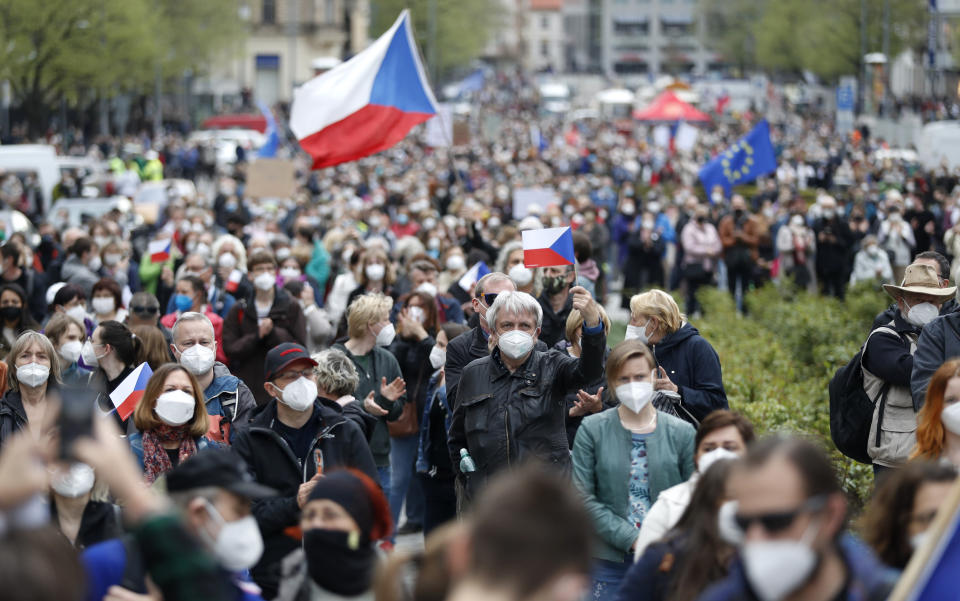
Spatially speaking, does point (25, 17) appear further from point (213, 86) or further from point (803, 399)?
point (213, 86)

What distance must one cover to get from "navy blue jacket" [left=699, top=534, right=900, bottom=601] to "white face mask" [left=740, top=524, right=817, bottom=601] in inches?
6.3

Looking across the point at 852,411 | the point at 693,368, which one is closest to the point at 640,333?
the point at 693,368

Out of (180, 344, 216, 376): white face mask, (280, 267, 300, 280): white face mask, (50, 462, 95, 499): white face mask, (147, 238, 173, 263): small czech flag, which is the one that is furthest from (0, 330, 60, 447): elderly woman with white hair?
(147, 238, 173, 263): small czech flag

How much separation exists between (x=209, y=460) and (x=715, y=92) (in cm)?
8976

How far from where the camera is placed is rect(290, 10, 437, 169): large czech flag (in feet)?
46.9

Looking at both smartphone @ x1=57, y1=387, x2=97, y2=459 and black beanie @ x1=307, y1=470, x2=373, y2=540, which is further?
black beanie @ x1=307, y1=470, x2=373, y2=540

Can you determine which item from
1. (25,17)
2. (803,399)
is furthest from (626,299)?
(25,17)

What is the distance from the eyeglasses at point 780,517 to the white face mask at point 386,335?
562 cm

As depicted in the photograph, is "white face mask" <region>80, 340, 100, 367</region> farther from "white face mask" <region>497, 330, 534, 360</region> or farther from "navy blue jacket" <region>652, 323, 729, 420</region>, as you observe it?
"navy blue jacket" <region>652, 323, 729, 420</region>

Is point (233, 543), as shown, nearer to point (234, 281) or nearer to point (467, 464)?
point (467, 464)

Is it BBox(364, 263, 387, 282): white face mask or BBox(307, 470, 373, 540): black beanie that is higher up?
BBox(307, 470, 373, 540): black beanie

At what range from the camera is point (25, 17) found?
127ft

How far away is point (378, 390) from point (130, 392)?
5.38 ft

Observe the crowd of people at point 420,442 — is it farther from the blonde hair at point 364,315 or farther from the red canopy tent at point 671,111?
the red canopy tent at point 671,111
